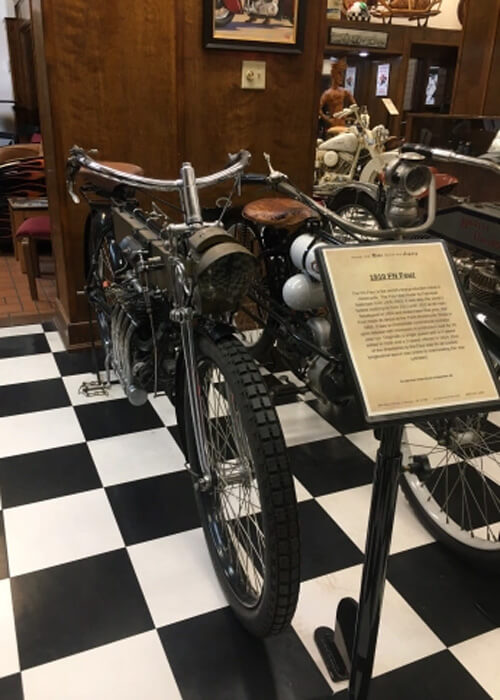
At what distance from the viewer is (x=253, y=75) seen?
297 centimetres

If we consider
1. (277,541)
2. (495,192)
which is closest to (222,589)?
(277,541)

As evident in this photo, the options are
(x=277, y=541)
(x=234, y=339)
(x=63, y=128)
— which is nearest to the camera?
(x=277, y=541)

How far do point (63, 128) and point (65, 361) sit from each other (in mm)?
1108

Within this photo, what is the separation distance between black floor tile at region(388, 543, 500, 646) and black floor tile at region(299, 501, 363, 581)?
13cm

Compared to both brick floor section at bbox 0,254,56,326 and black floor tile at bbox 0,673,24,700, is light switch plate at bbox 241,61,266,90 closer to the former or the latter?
brick floor section at bbox 0,254,56,326

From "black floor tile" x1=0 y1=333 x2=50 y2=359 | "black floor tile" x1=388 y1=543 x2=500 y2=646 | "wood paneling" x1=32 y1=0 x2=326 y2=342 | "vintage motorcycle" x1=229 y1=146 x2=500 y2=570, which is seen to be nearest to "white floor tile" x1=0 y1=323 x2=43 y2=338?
"black floor tile" x1=0 y1=333 x2=50 y2=359

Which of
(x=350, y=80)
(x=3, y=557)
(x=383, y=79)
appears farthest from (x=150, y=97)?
(x=350, y=80)

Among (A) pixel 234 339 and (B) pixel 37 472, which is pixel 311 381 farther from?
(B) pixel 37 472

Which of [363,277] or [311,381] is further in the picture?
[311,381]

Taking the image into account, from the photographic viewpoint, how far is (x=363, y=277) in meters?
1.04

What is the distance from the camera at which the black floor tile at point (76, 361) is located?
2.86m

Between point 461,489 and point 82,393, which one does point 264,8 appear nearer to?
point 82,393

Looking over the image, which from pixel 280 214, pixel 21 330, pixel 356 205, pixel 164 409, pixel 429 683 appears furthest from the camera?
pixel 21 330

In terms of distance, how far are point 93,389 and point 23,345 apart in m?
0.71
